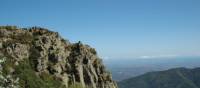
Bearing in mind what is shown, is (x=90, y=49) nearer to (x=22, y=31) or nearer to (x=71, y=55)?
(x=71, y=55)

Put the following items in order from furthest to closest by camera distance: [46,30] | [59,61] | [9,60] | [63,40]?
[63,40]
[46,30]
[59,61]
[9,60]

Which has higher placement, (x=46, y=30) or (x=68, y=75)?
(x=46, y=30)

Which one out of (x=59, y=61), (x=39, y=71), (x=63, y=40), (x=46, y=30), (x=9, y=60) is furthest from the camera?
(x=63, y=40)

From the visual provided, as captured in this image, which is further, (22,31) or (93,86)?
(93,86)

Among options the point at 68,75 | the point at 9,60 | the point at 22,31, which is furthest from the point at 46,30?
the point at 9,60

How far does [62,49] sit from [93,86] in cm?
1936

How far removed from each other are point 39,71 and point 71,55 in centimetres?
2063

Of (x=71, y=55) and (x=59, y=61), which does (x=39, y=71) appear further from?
(x=71, y=55)

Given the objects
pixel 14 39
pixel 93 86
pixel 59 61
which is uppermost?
pixel 14 39

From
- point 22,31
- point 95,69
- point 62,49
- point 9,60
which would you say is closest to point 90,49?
point 95,69

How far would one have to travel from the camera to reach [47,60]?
12094 cm

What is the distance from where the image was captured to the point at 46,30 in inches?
5207

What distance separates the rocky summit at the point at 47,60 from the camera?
4259 inches

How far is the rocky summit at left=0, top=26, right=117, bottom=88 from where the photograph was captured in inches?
4259
